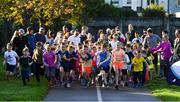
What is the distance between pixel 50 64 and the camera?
22.2 m

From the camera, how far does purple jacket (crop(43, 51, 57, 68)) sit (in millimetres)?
22141

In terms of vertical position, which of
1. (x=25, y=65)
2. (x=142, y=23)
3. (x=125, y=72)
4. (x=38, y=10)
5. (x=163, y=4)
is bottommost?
(x=125, y=72)

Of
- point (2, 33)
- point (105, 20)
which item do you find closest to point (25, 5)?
point (2, 33)

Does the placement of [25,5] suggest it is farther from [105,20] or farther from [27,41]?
[105,20]

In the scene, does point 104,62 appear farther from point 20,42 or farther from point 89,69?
point 20,42

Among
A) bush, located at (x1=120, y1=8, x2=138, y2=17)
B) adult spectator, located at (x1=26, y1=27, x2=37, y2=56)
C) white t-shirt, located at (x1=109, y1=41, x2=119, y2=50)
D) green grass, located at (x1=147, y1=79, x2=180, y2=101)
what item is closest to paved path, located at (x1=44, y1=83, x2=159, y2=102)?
green grass, located at (x1=147, y1=79, x2=180, y2=101)

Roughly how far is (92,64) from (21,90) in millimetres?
3048

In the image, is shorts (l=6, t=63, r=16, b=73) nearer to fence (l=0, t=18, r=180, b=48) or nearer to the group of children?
the group of children

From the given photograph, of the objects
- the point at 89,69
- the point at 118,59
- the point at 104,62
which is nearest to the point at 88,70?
the point at 89,69

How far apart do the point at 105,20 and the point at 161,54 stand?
3452 cm

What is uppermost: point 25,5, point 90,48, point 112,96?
point 25,5

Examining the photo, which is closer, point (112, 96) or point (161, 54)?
point (112, 96)

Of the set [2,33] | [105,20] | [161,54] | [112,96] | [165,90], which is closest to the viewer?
[112,96]

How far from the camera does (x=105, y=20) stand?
5844 cm
